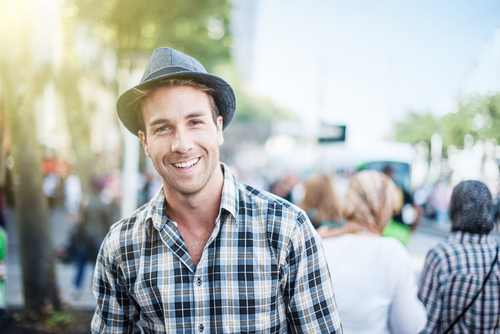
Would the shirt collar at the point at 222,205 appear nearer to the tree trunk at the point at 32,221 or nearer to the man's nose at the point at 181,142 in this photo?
the man's nose at the point at 181,142

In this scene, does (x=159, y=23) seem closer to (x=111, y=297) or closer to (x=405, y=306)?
(x=111, y=297)

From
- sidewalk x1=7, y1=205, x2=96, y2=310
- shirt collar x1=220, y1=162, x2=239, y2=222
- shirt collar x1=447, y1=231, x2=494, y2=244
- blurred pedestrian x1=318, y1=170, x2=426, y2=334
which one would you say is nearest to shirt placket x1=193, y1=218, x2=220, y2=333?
shirt collar x1=220, y1=162, x2=239, y2=222

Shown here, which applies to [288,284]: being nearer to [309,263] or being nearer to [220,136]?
[309,263]

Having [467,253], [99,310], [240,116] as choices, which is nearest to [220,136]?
[99,310]

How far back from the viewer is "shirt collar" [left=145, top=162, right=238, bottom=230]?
5.13 feet

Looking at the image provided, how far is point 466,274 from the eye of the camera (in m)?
2.21

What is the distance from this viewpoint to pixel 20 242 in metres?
4.46

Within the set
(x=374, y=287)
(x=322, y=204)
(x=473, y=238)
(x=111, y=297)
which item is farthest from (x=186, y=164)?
(x=322, y=204)

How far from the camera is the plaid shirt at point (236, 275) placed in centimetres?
147

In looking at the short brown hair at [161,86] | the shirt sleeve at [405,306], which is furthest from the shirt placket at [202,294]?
the shirt sleeve at [405,306]

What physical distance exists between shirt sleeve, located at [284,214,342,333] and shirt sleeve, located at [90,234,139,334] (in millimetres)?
785

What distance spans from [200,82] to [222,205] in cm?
58

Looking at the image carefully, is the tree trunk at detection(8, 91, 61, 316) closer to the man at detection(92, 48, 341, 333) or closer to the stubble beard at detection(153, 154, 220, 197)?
the man at detection(92, 48, 341, 333)

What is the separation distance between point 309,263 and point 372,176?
51.0 inches
